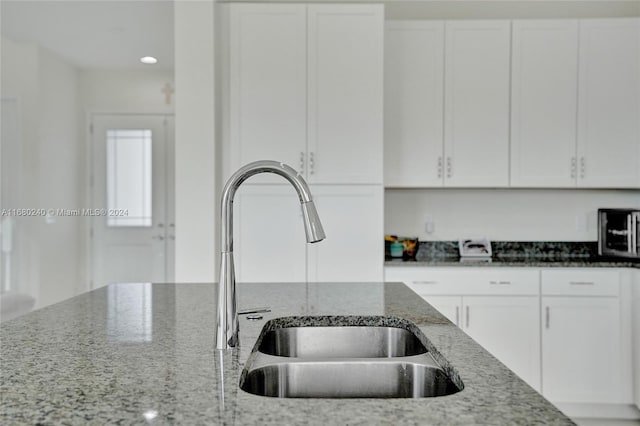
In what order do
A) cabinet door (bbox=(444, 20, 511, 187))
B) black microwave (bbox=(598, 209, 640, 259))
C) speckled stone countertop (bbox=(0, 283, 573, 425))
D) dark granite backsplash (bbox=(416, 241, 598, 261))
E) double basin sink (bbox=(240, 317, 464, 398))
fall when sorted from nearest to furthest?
speckled stone countertop (bbox=(0, 283, 573, 425)) < double basin sink (bbox=(240, 317, 464, 398)) < black microwave (bbox=(598, 209, 640, 259)) < cabinet door (bbox=(444, 20, 511, 187)) < dark granite backsplash (bbox=(416, 241, 598, 261))

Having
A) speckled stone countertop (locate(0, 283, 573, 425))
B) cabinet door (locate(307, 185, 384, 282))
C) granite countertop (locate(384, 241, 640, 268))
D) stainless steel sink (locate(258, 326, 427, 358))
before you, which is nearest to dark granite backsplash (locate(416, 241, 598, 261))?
granite countertop (locate(384, 241, 640, 268))

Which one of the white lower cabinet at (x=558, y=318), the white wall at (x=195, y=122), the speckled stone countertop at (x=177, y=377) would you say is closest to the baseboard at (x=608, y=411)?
the white lower cabinet at (x=558, y=318)

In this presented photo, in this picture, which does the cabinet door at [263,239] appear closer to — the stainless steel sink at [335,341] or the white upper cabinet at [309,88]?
the white upper cabinet at [309,88]

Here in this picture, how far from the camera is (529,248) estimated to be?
3.77 metres

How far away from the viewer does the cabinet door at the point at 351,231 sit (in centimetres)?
322

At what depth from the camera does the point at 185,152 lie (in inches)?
120

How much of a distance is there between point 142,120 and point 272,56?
2872mm

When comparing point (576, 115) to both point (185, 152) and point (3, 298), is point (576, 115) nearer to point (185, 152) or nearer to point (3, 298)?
point (185, 152)

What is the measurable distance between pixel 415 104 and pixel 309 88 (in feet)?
2.37

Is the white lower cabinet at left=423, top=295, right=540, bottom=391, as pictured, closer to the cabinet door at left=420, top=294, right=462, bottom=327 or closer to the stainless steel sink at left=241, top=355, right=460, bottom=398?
the cabinet door at left=420, top=294, right=462, bottom=327

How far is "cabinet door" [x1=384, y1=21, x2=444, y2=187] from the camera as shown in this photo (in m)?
3.45

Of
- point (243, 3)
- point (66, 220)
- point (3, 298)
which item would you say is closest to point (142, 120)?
point (66, 220)

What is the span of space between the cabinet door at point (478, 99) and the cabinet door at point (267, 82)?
97 centimetres

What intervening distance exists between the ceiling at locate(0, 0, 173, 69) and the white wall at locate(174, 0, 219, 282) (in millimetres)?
791
